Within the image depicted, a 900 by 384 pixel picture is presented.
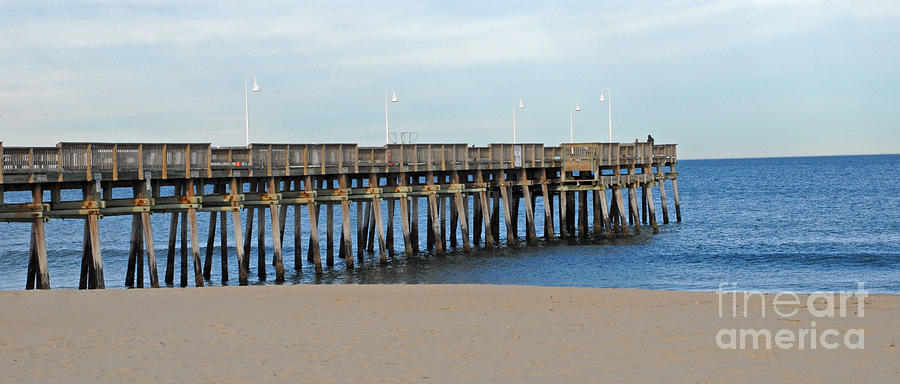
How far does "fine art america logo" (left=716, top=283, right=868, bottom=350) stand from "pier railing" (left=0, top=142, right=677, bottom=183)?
14200 mm

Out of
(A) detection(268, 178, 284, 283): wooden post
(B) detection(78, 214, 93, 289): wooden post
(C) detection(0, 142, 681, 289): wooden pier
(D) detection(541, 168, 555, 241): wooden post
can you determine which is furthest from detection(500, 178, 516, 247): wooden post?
(B) detection(78, 214, 93, 289): wooden post

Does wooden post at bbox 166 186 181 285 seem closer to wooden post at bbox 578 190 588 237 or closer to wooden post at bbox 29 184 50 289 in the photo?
wooden post at bbox 29 184 50 289

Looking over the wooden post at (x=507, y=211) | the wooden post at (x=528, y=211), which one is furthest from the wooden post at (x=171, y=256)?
the wooden post at (x=528, y=211)

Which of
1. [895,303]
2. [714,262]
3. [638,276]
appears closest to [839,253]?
[714,262]

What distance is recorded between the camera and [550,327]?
52.0 ft

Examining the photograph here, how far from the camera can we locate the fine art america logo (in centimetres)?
1424

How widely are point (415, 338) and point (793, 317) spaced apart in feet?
21.0

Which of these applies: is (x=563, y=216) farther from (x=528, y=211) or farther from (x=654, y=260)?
(x=654, y=260)

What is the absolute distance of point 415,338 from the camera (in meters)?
15.0

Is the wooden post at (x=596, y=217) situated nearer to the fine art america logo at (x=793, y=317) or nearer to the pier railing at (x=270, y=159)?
the pier railing at (x=270, y=159)

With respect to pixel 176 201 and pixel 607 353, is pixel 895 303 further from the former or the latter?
pixel 176 201

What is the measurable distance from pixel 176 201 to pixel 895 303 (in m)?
17.9

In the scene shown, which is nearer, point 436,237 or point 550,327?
point 550,327

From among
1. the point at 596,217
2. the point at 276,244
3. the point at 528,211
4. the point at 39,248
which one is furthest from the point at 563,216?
the point at 39,248
